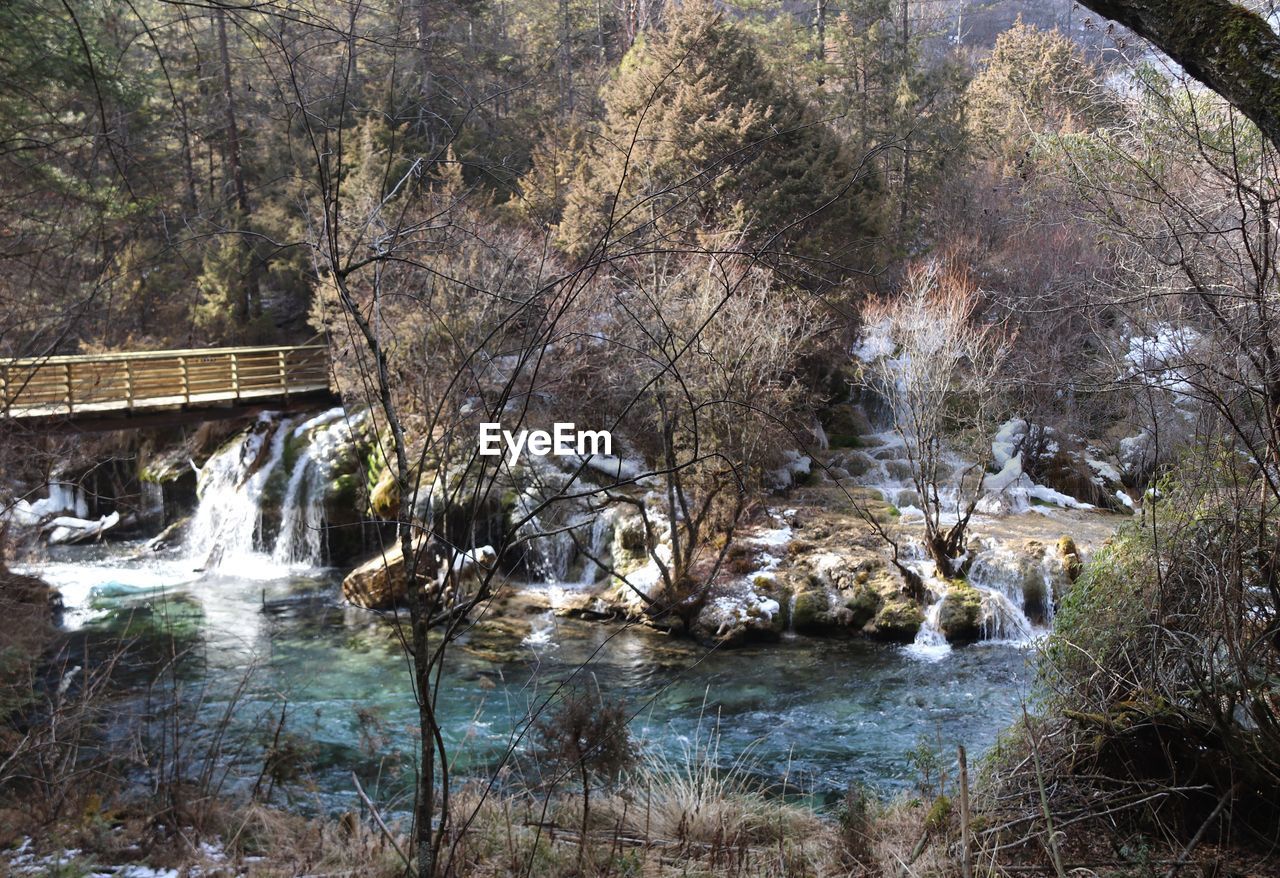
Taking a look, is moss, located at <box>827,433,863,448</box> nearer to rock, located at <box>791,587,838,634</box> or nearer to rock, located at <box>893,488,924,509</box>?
rock, located at <box>893,488,924,509</box>

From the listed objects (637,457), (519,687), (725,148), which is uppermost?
(725,148)

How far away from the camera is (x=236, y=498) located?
15.9 meters

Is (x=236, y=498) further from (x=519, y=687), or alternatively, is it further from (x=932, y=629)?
(x=932, y=629)

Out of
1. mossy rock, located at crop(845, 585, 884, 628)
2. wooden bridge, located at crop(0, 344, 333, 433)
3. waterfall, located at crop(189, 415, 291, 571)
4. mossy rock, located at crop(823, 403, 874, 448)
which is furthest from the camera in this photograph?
mossy rock, located at crop(823, 403, 874, 448)

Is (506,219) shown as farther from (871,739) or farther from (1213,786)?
(1213,786)

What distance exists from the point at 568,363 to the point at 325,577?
5.06m

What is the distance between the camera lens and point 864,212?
694 inches

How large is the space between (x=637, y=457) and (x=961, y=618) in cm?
596

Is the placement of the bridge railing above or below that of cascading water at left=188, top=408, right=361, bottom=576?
above

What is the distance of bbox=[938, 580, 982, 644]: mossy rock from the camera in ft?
35.4

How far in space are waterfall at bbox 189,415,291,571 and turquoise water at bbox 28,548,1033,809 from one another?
208 cm

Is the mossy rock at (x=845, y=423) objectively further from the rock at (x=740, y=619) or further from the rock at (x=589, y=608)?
the rock at (x=589, y=608)

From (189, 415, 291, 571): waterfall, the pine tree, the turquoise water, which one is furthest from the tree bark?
(189, 415, 291, 571): waterfall

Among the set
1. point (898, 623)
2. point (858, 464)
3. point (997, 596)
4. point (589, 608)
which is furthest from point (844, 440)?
point (589, 608)
